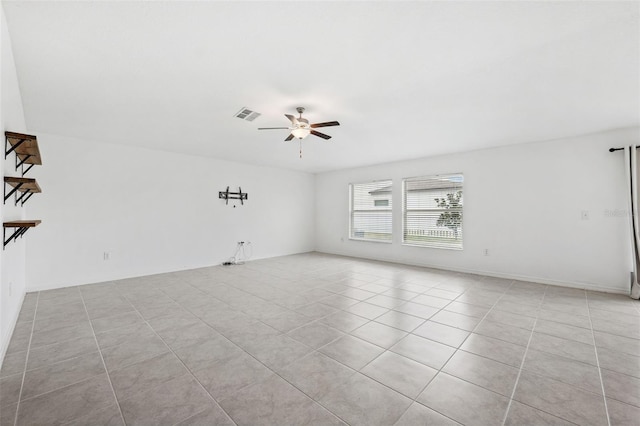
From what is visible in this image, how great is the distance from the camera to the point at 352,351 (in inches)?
91.6

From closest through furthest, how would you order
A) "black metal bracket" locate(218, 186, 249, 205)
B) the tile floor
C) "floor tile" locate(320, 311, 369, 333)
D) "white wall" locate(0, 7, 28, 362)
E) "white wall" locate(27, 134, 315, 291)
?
the tile floor, "white wall" locate(0, 7, 28, 362), "floor tile" locate(320, 311, 369, 333), "white wall" locate(27, 134, 315, 291), "black metal bracket" locate(218, 186, 249, 205)

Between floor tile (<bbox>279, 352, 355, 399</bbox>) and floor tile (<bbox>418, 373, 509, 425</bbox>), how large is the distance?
559 mm

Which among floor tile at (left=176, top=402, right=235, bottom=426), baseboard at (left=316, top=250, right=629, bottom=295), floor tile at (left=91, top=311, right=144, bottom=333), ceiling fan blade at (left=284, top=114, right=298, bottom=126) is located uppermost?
ceiling fan blade at (left=284, top=114, right=298, bottom=126)

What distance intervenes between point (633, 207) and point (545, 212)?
969 mm

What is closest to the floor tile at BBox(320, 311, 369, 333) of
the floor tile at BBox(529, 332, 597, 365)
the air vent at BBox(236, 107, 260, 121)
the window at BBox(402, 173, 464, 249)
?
the floor tile at BBox(529, 332, 597, 365)

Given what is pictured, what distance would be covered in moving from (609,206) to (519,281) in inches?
65.8

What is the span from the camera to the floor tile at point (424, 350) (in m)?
2.18

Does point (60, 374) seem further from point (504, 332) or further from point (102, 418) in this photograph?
point (504, 332)

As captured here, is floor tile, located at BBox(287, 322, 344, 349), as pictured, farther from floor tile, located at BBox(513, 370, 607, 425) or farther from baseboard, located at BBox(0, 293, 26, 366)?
baseboard, located at BBox(0, 293, 26, 366)

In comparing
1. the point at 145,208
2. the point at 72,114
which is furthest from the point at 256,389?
the point at 145,208

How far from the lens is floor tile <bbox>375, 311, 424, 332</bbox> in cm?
284

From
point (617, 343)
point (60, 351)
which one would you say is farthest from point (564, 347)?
point (60, 351)

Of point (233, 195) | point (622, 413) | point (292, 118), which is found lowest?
point (622, 413)

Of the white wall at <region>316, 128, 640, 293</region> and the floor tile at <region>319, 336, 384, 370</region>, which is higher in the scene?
the white wall at <region>316, 128, 640, 293</region>
